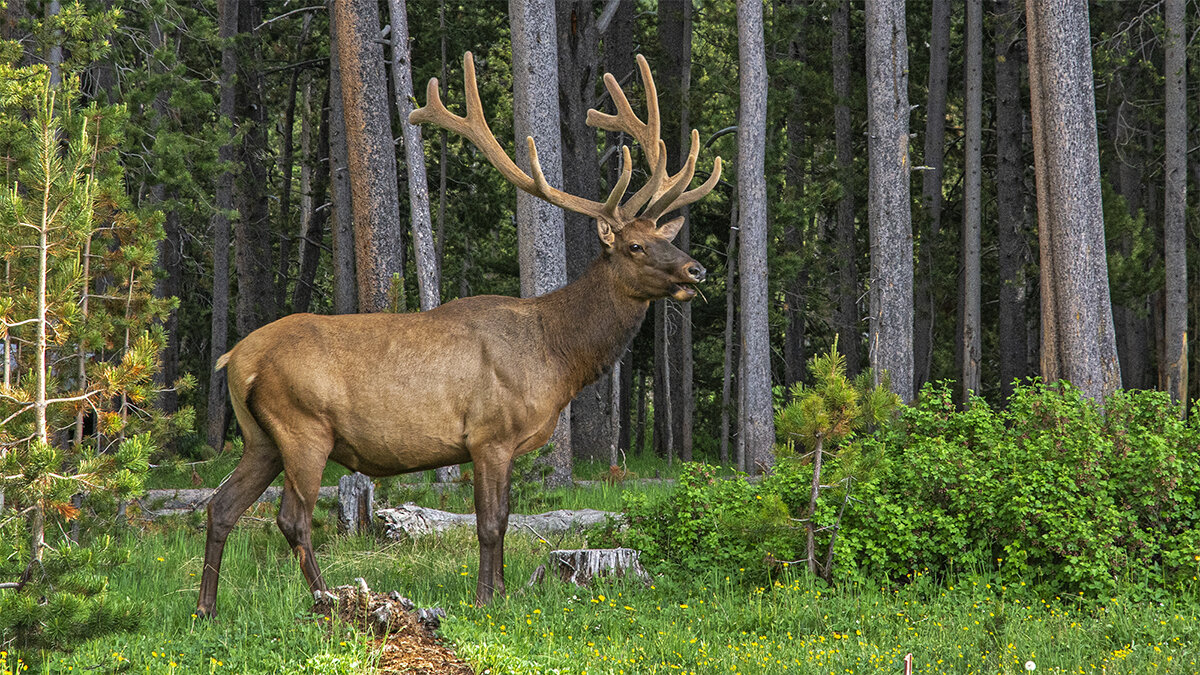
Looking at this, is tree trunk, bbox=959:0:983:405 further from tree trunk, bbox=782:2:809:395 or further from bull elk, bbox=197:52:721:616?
bull elk, bbox=197:52:721:616

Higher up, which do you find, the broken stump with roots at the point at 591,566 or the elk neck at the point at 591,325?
the elk neck at the point at 591,325

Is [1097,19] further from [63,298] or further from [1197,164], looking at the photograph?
[63,298]

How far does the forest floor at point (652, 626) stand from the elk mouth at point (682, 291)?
1.91 metres

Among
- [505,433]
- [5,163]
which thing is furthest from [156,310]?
[505,433]

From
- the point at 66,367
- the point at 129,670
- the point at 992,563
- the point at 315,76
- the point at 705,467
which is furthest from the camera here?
the point at 315,76

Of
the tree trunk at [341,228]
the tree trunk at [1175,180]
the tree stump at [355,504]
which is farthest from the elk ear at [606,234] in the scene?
the tree trunk at [1175,180]

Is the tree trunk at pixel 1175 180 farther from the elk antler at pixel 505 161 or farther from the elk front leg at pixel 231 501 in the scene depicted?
the elk front leg at pixel 231 501

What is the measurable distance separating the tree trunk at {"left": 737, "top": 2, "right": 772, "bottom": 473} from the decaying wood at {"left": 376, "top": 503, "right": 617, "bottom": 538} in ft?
12.5

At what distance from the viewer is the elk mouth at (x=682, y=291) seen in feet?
23.4

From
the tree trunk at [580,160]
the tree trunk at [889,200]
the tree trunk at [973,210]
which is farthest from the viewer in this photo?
the tree trunk at [973,210]

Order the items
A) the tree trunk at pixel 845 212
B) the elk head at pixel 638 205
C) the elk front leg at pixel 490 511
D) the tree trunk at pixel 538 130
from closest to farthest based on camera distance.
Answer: the elk front leg at pixel 490 511, the elk head at pixel 638 205, the tree trunk at pixel 538 130, the tree trunk at pixel 845 212

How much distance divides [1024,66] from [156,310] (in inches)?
741

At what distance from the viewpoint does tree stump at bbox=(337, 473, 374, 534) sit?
9.66 metres

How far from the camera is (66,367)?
8.44 meters
